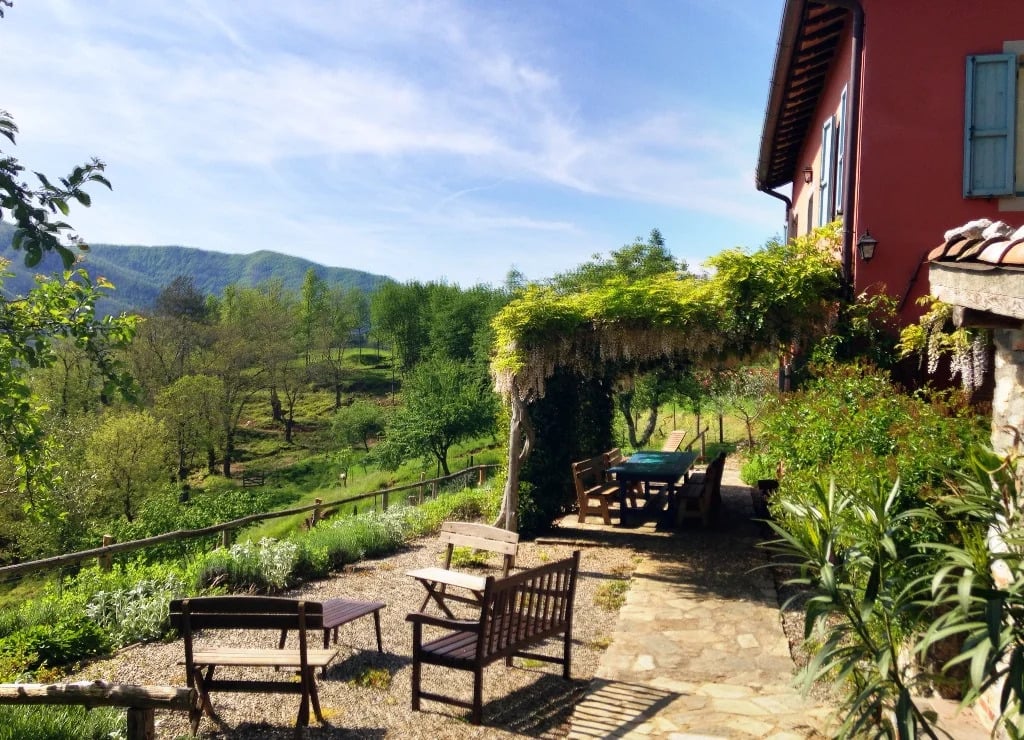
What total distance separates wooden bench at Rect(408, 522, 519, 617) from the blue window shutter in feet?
17.8

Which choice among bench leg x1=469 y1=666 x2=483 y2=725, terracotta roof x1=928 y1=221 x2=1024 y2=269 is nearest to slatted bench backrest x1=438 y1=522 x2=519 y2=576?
bench leg x1=469 y1=666 x2=483 y2=725

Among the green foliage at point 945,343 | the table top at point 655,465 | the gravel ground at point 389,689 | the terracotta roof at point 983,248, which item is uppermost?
the terracotta roof at point 983,248

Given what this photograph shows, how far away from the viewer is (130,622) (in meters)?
6.20

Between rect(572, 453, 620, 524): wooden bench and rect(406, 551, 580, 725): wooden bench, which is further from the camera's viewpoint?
rect(572, 453, 620, 524): wooden bench

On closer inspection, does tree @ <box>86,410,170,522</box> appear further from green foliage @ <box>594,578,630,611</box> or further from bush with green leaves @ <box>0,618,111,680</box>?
green foliage @ <box>594,578,630,611</box>

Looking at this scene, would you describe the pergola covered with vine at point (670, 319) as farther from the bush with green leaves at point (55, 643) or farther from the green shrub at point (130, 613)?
the bush with green leaves at point (55, 643)

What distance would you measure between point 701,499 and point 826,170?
4415mm

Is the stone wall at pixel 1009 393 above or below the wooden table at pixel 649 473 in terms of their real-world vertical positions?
above

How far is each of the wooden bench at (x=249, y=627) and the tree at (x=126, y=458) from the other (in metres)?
27.9

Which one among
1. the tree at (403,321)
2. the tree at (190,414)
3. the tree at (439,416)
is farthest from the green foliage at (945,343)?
the tree at (403,321)

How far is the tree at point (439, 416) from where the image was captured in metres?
31.5

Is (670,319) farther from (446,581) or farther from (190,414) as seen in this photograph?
(190,414)

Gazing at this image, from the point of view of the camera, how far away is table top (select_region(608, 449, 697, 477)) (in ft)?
33.8

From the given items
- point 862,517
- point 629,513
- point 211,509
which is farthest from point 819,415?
point 211,509
